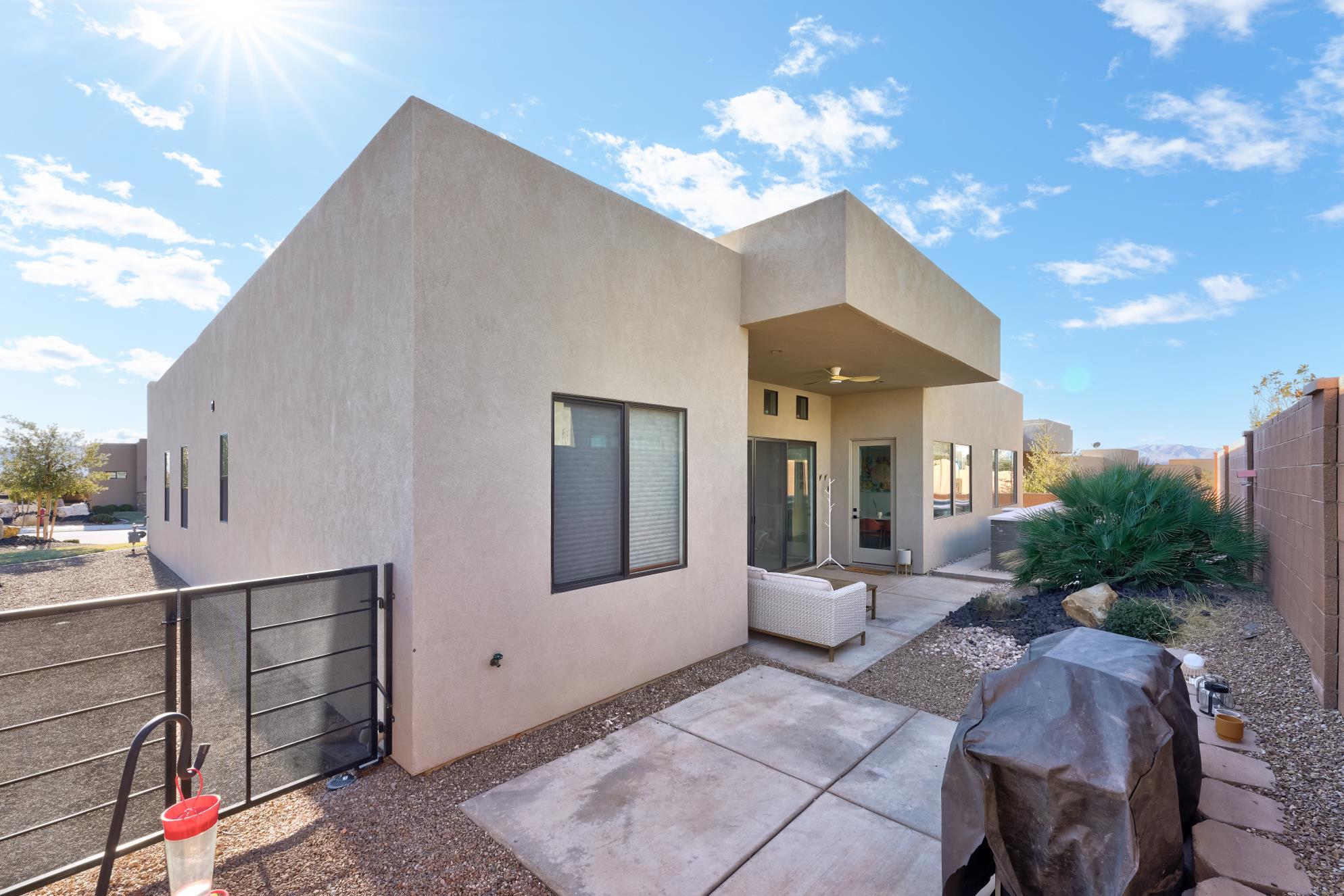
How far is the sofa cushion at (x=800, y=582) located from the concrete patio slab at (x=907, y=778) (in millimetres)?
1665

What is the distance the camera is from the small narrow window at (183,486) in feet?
33.4

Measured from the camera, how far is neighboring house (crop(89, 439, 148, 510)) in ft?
93.3

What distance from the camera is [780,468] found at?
893cm

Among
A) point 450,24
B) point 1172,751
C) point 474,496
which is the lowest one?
point 1172,751

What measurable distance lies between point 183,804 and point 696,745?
261 centimetres

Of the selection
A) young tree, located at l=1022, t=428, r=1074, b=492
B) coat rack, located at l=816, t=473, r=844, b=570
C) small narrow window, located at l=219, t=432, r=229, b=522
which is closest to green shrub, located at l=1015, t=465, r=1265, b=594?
coat rack, located at l=816, t=473, r=844, b=570

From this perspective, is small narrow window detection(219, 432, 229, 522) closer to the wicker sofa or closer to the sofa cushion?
the wicker sofa

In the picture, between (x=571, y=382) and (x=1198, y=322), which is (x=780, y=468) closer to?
(x=571, y=382)

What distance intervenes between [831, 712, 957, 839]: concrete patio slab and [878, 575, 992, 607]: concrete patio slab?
404 cm

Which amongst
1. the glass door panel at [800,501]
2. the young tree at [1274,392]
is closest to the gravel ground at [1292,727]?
the glass door panel at [800,501]

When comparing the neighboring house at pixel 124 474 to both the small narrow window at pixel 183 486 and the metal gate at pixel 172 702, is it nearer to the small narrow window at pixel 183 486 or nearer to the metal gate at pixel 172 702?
the small narrow window at pixel 183 486

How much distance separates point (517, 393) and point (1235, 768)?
437 cm

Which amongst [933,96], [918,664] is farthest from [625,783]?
[933,96]

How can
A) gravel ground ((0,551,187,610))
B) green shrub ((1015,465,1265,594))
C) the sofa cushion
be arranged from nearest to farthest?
1. the sofa cushion
2. green shrub ((1015,465,1265,594))
3. gravel ground ((0,551,187,610))
